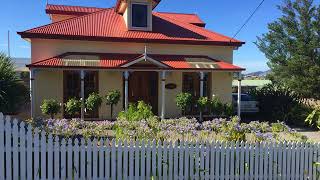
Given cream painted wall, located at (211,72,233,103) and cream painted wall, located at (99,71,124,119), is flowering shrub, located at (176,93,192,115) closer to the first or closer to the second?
cream painted wall, located at (211,72,233,103)

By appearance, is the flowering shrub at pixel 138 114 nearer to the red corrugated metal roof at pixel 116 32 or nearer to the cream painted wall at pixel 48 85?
the cream painted wall at pixel 48 85

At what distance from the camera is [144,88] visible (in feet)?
63.2

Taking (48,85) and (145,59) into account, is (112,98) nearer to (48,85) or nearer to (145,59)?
(145,59)

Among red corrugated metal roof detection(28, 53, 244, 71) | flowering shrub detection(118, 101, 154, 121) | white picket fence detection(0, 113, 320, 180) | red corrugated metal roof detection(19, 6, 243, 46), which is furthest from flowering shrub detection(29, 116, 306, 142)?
red corrugated metal roof detection(19, 6, 243, 46)

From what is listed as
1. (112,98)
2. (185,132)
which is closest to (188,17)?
(112,98)

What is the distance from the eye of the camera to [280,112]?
18375 mm

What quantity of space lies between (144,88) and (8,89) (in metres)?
6.69

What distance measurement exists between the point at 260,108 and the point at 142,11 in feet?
28.1

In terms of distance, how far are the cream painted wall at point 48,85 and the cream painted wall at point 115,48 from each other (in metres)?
0.87

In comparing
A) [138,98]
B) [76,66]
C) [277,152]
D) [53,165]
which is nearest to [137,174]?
[53,165]

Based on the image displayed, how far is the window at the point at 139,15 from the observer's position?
2022cm

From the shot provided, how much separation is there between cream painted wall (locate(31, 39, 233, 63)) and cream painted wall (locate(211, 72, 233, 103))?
3.50 feet

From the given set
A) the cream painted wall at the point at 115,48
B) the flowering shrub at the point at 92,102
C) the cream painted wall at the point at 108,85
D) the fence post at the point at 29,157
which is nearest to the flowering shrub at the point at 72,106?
the flowering shrub at the point at 92,102

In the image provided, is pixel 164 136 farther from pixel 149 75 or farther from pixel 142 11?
pixel 142 11
